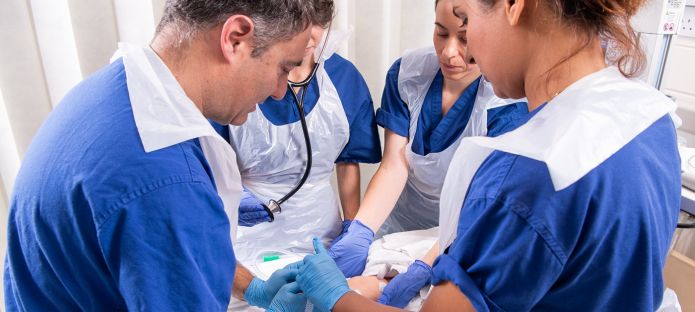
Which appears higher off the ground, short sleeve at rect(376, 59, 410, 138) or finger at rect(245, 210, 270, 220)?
short sleeve at rect(376, 59, 410, 138)

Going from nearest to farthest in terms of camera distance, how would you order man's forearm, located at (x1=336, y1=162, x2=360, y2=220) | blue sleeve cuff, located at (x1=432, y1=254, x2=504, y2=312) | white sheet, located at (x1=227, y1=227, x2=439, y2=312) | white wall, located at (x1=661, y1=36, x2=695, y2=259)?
blue sleeve cuff, located at (x1=432, y1=254, x2=504, y2=312), white sheet, located at (x1=227, y1=227, x2=439, y2=312), man's forearm, located at (x1=336, y1=162, x2=360, y2=220), white wall, located at (x1=661, y1=36, x2=695, y2=259)

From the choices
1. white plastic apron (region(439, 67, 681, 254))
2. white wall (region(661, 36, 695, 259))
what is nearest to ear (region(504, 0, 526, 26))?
white plastic apron (region(439, 67, 681, 254))

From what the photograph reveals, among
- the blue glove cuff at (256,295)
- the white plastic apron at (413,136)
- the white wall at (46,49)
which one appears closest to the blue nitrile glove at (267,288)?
the blue glove cuff at (256,295)

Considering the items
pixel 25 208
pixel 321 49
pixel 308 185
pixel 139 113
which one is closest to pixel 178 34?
pixel 139 113

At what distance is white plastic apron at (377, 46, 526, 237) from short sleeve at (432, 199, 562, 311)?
658 mm

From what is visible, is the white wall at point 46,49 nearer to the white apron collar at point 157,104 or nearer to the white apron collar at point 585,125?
the white apron collar at point 157,104

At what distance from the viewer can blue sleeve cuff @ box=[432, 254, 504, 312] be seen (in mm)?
635

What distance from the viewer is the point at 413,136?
1.40 metres

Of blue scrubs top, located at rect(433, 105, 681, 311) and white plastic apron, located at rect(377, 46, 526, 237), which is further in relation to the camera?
white plastic apron, located at rect(377, 46, 526, 237)

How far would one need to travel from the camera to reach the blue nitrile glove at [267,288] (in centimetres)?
105

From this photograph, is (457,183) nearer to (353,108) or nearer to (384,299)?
(384,299)

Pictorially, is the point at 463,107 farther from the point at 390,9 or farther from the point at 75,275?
the point at 75,275

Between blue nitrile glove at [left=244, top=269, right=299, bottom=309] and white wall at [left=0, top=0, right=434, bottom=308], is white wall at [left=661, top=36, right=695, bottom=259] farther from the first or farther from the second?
white wall at [left=0, top=0, right=434, bottom=308]

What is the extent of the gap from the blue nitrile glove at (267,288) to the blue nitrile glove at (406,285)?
0.74ft
